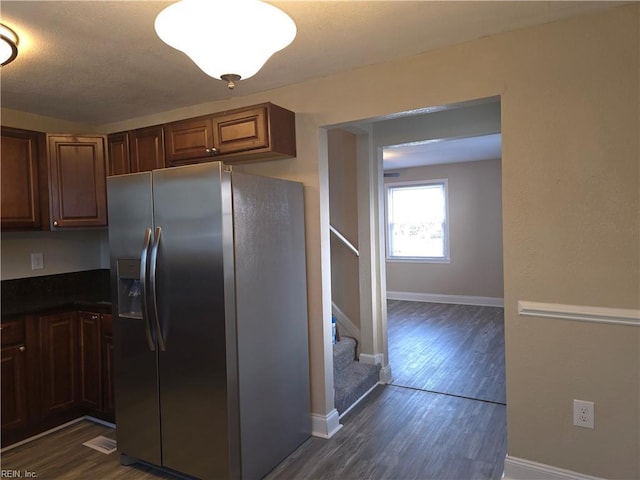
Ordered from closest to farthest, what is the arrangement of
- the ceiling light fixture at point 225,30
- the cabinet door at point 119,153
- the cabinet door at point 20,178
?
the ceiling light fixture at point 225,30, the cabinet door at point 20,178, the cabinet door at point 119,153

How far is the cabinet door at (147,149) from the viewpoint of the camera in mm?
2961

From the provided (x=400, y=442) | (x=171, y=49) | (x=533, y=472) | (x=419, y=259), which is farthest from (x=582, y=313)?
(x=419, y=259)

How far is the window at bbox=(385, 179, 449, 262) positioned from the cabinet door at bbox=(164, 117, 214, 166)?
5.09 metres

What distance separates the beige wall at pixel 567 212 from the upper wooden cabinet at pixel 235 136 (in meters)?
0.90

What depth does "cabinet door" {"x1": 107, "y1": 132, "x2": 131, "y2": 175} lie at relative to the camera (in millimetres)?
3115

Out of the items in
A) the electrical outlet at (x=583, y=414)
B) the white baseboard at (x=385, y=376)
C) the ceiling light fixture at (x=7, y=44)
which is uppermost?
the ceiling light fixture at (x=7, y=44)

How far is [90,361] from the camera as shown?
298 centimetres

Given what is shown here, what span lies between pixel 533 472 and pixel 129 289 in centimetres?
241

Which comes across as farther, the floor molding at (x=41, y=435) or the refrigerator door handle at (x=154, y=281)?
the floor molding at (x=41, y=435)

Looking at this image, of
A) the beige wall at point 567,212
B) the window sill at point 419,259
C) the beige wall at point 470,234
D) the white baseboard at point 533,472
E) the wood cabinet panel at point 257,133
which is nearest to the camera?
the beige wall at point 567,212

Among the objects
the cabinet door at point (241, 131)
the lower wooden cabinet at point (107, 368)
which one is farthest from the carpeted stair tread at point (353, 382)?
the cabinet door at point (241, 131)

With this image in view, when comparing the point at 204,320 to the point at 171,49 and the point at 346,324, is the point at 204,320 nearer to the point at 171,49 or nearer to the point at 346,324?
the point at 171,49

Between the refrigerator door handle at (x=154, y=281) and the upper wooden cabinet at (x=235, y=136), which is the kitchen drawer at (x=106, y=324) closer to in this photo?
the refrigerator door handle at (x=154, y=281)

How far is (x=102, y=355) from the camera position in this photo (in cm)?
293
